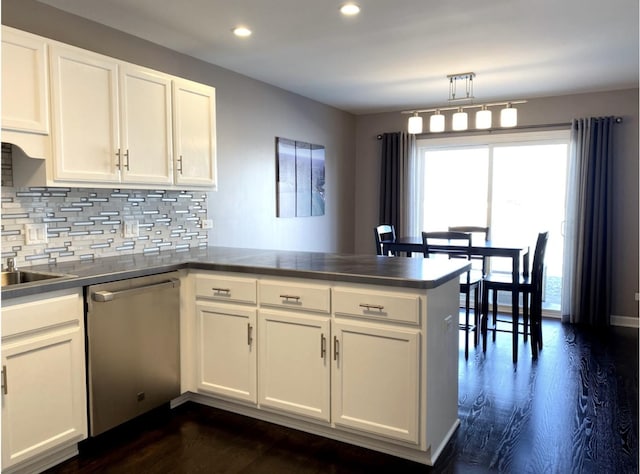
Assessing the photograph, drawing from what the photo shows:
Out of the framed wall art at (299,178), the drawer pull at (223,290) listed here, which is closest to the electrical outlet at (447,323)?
the drawer pull at (223,290)

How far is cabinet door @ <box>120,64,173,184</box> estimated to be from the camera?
293cm

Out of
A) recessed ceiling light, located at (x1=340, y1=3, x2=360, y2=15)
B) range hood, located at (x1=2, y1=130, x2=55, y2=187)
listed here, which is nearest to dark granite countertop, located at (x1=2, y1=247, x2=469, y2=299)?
range hood, located at (x1=2, y1=130, x2=55, y2=187)

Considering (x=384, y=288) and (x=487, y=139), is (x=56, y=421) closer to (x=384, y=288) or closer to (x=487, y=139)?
→ (x=384, y=288)

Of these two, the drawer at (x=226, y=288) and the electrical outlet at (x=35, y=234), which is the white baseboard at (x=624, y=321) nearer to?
the drawer at (x=226, y=288)

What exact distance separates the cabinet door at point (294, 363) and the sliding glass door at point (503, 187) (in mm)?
3679

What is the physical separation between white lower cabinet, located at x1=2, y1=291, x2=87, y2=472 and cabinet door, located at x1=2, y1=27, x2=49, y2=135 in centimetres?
85

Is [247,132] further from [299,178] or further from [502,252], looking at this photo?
[502,252]

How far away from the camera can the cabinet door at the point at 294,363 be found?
2590 millimetres

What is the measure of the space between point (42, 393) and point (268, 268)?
3.86 feet

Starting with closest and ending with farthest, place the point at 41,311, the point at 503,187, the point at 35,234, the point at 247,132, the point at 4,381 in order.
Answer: the point at 4,381 → the point at 41,311 → the point at 35,234 → the point at 247,132 → the point at 503,187

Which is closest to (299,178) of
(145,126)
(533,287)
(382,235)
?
(382,235)

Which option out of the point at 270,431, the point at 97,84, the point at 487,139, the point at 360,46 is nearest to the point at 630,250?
the point at 487,139

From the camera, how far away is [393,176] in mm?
6117

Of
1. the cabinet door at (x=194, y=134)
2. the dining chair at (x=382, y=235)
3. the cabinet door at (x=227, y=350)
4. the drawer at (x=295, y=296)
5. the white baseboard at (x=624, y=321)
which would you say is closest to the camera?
the drawer at (x=295, y=296)
